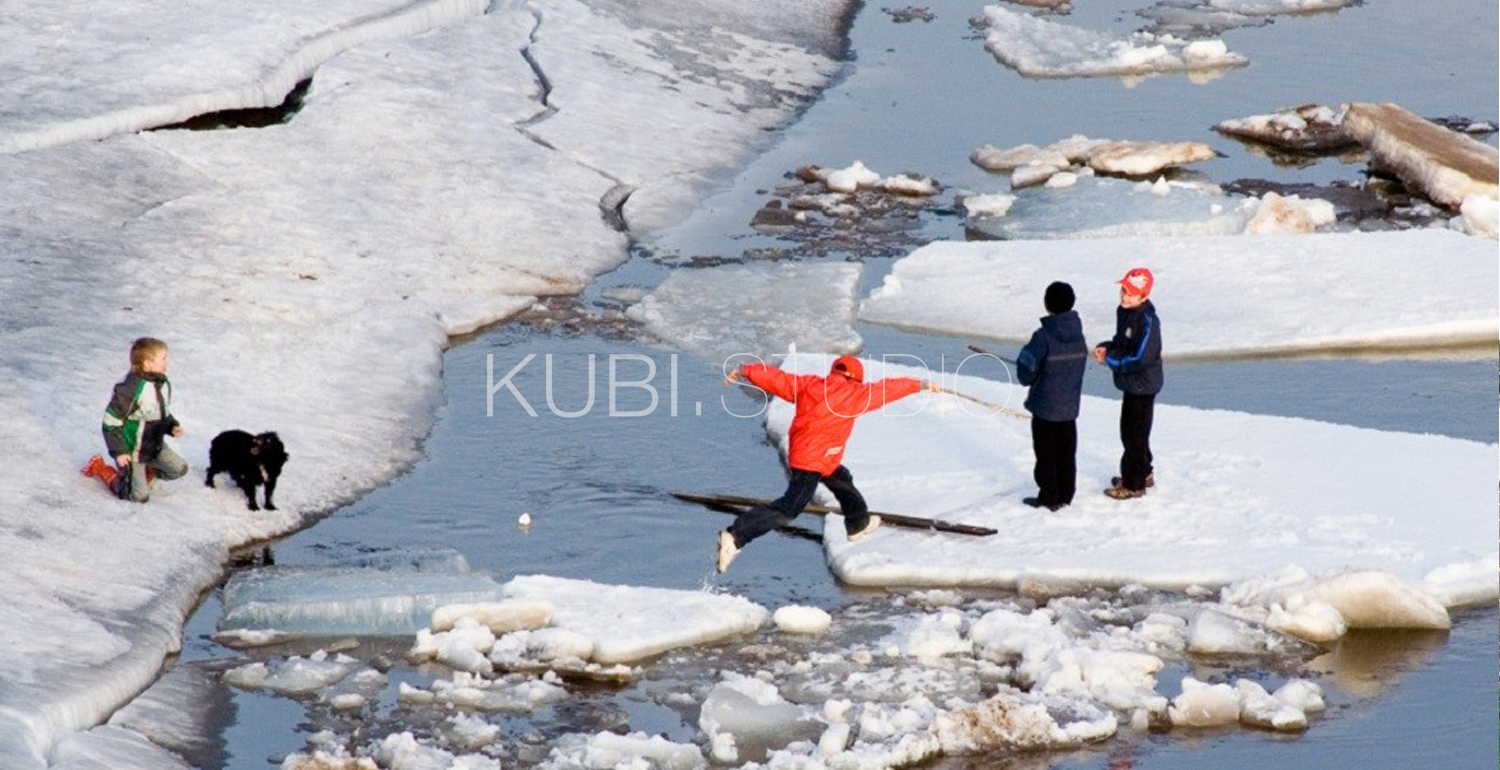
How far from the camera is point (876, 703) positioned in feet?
30.1

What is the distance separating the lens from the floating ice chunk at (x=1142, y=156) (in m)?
20.8

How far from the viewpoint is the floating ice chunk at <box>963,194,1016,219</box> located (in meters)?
19.2

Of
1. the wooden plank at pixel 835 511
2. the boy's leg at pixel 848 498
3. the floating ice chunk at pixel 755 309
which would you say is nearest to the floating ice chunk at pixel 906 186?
the floating ice chunk at pixel 755 309

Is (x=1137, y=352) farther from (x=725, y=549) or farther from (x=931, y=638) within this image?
(x=725, y=549)

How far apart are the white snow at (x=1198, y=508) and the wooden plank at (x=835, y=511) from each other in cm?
5

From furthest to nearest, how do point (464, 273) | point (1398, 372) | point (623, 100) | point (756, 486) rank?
1. point (623, 100)
2. point (464, 273)
3. point (1398, 372)
4. point (756, 486)

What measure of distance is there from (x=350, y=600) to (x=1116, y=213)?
1017 cm

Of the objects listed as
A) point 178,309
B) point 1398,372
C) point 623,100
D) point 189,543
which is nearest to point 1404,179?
point 1398,372

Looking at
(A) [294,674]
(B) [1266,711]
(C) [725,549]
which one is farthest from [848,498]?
(A) [294,674]

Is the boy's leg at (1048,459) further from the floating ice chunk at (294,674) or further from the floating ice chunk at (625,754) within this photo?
the floating ice chunk at (294,674)

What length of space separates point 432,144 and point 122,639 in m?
10.2

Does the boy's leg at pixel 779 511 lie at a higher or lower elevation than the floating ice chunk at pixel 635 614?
higher

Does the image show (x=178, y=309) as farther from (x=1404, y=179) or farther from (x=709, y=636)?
(x=1404, y=179)

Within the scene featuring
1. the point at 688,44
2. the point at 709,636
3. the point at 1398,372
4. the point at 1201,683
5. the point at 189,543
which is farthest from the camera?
the point at 688,44
